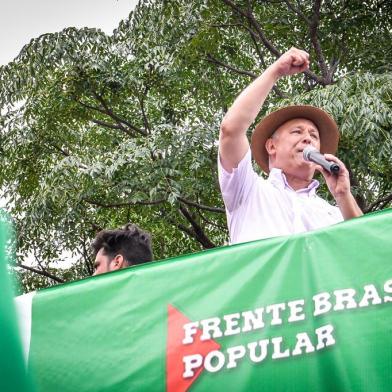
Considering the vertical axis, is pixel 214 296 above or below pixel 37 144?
below

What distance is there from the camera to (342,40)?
979 centimetres

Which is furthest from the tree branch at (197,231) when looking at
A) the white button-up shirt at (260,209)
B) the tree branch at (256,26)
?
the white button-up shirt at (260,209)

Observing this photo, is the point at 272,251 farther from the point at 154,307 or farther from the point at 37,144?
the point at 37,144

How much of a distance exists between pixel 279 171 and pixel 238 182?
10.2 inches

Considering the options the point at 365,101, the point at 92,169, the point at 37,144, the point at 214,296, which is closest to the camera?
the point at 214,296

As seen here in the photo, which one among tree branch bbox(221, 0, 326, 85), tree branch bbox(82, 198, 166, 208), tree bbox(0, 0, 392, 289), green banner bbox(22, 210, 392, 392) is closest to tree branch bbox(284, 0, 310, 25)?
tree bbox(0, 0, 392, 289)

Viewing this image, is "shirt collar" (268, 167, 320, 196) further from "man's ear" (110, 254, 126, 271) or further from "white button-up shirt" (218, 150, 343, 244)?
"man's ear" (110, 254, 126, 271)

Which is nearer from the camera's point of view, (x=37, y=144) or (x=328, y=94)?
(x=328, y=94)

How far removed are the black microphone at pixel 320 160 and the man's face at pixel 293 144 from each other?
206mm

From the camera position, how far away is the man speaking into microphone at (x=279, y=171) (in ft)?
9.70

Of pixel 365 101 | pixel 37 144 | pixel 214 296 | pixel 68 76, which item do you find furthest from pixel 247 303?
pixel 37 144

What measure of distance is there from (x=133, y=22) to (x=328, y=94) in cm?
315

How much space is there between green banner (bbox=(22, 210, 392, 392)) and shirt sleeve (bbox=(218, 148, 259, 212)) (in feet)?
2.39

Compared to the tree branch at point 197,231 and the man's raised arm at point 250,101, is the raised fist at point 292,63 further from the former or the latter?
the tree branch at point 197,231
